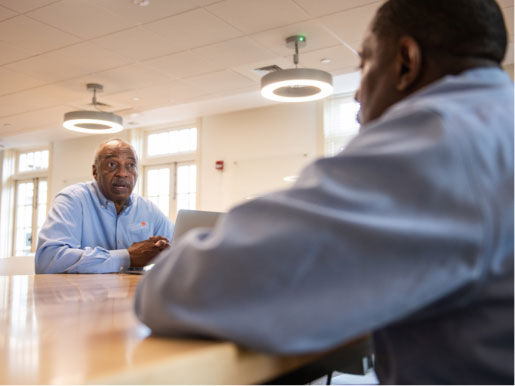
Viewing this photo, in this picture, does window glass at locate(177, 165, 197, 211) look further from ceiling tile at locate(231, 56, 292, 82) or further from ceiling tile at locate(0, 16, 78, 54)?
ceiling tile at locate(0, 16, 78, 54)

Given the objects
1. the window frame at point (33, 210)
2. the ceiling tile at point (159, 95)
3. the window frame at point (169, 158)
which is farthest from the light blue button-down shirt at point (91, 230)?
the window frame at point (33, 210)

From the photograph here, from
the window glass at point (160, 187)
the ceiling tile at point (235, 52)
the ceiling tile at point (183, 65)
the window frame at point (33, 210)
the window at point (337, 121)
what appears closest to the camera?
the ceiling tile at point (235, 52)

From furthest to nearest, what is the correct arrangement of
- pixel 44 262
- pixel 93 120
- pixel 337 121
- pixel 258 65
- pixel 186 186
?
1. pixel 186 186
2. pixel 337 121
3. pixel 93 120
4. pixel 258 65
5. pixel 44 262

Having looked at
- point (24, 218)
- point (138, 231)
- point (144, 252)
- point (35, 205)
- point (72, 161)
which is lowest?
point (144, 252)

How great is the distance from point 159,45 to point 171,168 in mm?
5046

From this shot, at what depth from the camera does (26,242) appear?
39.7 ft

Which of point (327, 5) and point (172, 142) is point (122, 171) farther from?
point (172, 142)

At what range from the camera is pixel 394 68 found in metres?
0.75

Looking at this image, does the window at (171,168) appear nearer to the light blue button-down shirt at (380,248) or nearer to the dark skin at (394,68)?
the dark skin at (394,68)

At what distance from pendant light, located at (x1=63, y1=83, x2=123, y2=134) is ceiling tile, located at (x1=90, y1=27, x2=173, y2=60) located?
4.56 feet

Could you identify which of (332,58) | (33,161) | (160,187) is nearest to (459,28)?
(332,58)

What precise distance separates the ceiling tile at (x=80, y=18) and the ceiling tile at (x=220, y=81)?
1630 mm

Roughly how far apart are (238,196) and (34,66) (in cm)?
416

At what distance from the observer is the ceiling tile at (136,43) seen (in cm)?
470
